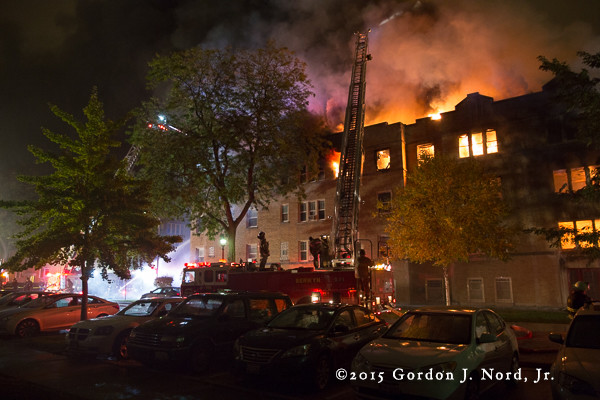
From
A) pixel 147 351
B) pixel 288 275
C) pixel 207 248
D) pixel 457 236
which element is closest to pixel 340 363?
pixel 147 351

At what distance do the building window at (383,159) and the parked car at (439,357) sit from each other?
2087 cm

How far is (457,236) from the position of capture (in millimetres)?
19594

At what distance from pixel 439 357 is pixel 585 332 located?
7.00 ft

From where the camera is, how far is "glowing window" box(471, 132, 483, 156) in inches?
990

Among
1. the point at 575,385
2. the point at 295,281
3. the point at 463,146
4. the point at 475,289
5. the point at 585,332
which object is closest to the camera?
the point at 575,385

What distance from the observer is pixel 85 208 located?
13.2m

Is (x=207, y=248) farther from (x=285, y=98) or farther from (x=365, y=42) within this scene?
(x=365, y=42)

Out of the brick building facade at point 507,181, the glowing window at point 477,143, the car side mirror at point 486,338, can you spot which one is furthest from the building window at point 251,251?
the car side mirror at point 486,338

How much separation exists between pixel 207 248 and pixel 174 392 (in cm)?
2931

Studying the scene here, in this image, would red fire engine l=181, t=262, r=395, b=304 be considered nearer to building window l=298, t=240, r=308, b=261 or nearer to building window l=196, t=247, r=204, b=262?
building window l=298, t=240, r=308, b=261

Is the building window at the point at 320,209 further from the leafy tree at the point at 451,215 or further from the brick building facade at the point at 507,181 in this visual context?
the leafy tree at the point at 451,215

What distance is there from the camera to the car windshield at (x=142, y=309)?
11.0 metres

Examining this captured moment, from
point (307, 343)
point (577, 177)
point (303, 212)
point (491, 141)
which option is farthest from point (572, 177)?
point (307, 343)

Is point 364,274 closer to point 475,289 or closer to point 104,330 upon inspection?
point 104,330
